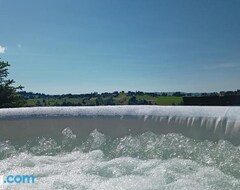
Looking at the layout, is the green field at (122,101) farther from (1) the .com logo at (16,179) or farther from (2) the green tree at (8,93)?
(2) the green tree at (8,93)

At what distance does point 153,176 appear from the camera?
6.61ft

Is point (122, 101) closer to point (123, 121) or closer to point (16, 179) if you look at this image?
point (123, 121)

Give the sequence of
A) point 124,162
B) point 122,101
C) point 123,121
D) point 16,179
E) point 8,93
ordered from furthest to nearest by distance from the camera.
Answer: point 8,93 → point 122,101 → point 123,121 → point 124,162 → point 16,179

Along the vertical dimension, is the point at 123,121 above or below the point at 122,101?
below

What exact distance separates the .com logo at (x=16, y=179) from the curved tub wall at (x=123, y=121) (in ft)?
2.44

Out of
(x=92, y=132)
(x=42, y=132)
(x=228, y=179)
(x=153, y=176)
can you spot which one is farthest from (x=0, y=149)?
(x=228, y=179)

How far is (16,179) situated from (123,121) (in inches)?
41.0

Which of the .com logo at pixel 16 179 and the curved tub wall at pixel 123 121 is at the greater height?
the curved tub wall at pixel 123 121

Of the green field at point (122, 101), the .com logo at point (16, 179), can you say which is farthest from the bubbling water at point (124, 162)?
the green field at point (122, 101)

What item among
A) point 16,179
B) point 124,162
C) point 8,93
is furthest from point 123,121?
point 8,93

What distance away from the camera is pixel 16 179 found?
2.08 m

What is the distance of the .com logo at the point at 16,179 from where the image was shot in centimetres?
201

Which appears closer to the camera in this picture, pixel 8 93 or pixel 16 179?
pixel 16 179

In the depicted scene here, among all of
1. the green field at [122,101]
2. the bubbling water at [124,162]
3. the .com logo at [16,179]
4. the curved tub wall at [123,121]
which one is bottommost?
the .com logo at [16,179]
